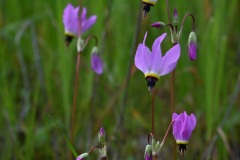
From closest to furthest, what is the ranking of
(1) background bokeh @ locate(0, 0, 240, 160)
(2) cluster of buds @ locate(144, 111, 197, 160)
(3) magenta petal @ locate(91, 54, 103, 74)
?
(2) cluster of buds @ locate(144, 111, 197, 160) → (3) magenta petal @ locate(91, 54, 103, 74) → (1) background bokeh @ locate(0, 0, 240, 160)

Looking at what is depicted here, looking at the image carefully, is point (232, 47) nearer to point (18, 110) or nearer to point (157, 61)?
point (18, 110)

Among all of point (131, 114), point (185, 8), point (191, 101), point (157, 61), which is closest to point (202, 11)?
point (185, 8)

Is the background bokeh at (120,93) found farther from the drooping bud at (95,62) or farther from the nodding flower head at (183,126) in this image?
the nodding flower head at (183,126)

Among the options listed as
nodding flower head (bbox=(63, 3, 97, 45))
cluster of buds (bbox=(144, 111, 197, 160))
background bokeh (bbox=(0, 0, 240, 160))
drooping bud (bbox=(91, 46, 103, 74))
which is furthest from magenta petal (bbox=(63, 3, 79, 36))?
cluster of buds (bbox=(144, 111, 197, 160))

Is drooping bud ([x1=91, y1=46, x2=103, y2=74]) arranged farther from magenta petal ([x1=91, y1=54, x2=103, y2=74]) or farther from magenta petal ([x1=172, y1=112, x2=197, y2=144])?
magenta petal ([x1=172, y1=112, x2=197, y2=144])

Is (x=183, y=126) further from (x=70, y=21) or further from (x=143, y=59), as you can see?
(x=70, y=21)

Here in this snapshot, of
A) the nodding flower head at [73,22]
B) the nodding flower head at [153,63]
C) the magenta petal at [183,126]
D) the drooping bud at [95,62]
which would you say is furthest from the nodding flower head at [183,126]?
the nodding flower head at [73,22]

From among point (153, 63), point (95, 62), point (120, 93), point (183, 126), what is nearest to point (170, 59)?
point (153, 63)
